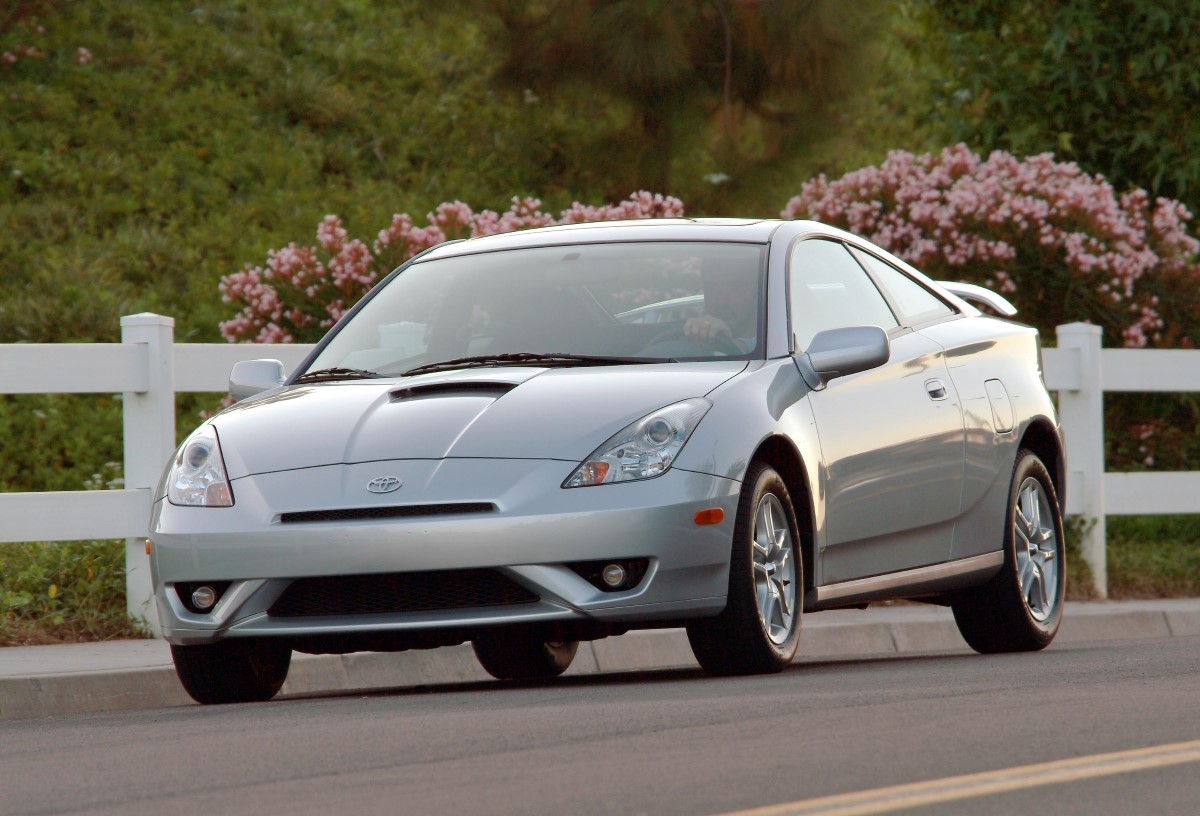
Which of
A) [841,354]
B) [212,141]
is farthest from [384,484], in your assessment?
[212,141]

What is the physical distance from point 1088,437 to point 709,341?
17.2ft

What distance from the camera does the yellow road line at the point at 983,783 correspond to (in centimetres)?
449

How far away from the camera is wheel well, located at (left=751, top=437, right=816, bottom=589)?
7.38 m

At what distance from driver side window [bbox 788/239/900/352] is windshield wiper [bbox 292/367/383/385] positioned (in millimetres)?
1550

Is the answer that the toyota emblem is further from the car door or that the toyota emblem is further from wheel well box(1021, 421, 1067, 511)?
wheel well box(1021, 421, 1067, 511)

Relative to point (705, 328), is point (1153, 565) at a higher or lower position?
lower

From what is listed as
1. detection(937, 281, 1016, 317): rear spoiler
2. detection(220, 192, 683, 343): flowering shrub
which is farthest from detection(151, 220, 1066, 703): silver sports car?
detection(220, 192, 683, 343): flowering shrub

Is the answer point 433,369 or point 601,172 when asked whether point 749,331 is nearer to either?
point 433,369

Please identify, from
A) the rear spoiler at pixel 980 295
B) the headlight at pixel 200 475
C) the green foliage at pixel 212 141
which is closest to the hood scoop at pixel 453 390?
the headlight at pixel 200 475

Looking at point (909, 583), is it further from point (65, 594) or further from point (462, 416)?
point (65, 594)

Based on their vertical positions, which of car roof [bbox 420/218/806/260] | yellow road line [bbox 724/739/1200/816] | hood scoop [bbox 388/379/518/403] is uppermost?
car roof [bbox 420/218/806/260]

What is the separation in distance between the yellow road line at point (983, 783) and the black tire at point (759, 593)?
194 cm

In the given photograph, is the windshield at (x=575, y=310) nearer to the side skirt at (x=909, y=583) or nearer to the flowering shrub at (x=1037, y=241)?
the side skirt at (x=909, y=583)

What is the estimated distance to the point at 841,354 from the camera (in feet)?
25.1
